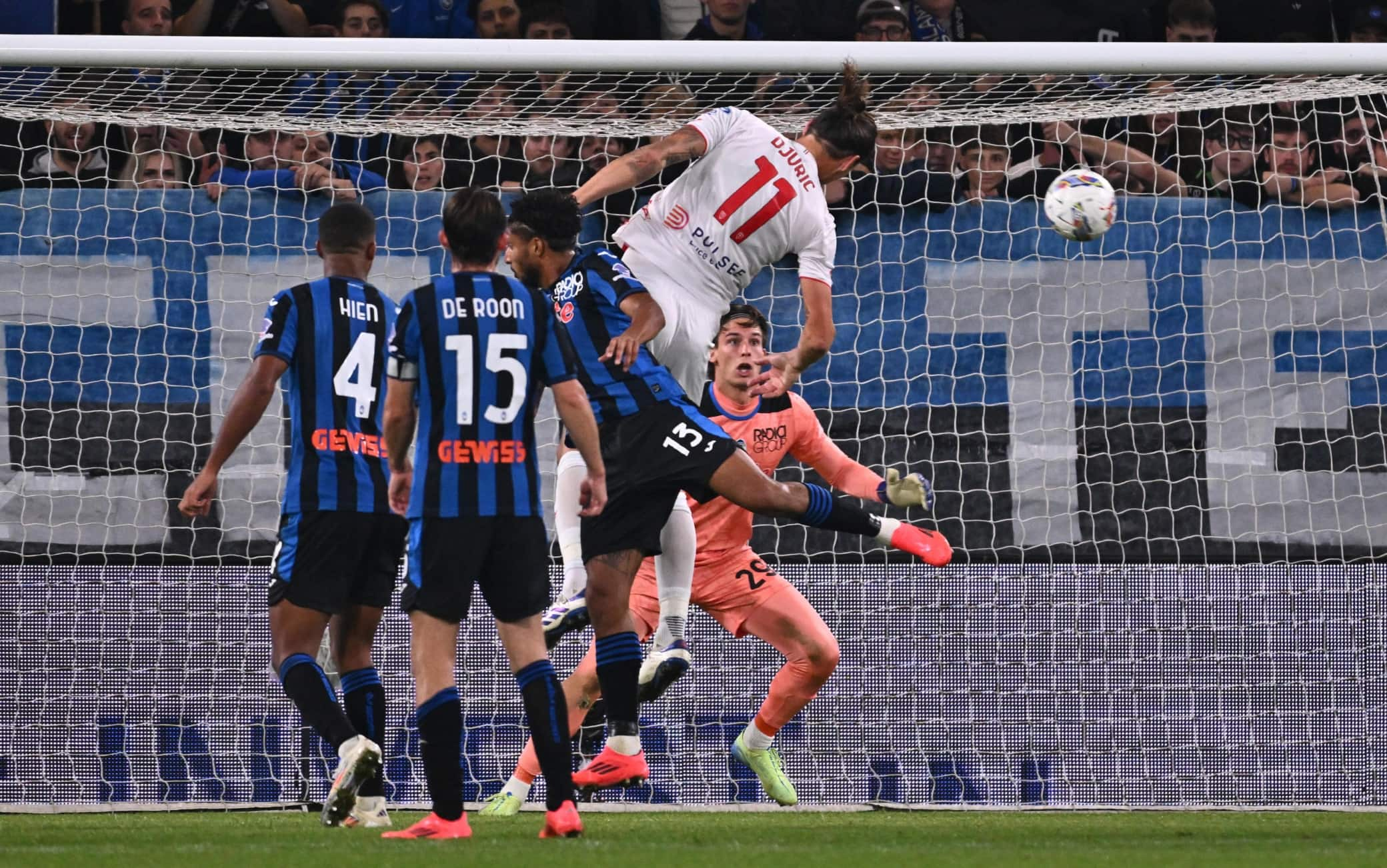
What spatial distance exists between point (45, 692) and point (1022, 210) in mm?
5061

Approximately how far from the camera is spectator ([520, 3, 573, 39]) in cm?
930

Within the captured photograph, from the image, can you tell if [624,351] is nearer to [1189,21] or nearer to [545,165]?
[545,165]

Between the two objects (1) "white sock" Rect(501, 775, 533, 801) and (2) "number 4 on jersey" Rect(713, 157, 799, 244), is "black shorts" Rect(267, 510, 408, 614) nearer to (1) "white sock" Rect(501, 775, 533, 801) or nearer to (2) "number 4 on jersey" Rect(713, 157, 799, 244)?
(1) "white sock" Rect(501, 775, 533, 801)

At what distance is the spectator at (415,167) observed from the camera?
8336 mm

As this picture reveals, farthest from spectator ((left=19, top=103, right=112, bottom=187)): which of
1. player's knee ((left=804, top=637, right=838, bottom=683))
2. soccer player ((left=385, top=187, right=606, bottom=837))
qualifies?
player's knee ((left=804, top=637, right=838, bottom=683))

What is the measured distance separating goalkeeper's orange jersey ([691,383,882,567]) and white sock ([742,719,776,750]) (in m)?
0.78

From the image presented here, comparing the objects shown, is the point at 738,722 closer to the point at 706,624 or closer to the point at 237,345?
the point at 706,624

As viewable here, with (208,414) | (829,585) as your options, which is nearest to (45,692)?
(208,414)

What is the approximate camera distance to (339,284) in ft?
19.1

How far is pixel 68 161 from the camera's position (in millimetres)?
8258

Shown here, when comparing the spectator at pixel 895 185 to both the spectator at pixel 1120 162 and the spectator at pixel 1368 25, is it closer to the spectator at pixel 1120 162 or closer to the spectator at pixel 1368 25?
the spectator at pixel 1120 162

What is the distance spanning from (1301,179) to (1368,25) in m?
2.15

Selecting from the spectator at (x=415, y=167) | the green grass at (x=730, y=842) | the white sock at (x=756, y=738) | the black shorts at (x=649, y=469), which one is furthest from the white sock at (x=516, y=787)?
the spectator at (x=415, y=167)

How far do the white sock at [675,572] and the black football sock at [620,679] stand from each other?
628 mm
